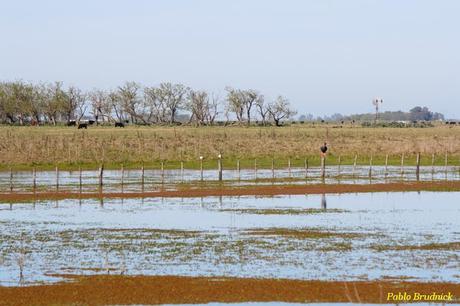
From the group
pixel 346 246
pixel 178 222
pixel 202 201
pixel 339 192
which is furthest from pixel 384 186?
pixel 346 246

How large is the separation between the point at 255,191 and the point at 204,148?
3840 cm

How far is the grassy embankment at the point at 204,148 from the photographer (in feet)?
270

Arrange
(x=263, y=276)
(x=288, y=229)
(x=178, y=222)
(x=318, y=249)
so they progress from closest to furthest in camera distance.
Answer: (x=263, y=276)
(x=318, y=249)
(x=288, y=229)
(x=178, y=222)

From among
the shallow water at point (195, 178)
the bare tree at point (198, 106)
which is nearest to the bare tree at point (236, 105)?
the bare tree at point (198, 106)

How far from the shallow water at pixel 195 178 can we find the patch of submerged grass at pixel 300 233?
67.6ft

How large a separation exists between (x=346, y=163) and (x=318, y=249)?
54019mm

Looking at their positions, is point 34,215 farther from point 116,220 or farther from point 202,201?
point 202,201

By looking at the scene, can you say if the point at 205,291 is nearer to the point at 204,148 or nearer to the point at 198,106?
the point at 204,148

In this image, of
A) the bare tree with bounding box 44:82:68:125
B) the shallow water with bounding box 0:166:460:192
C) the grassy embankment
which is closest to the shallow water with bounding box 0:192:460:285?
the shallow water with bounding box 0:166:460:192

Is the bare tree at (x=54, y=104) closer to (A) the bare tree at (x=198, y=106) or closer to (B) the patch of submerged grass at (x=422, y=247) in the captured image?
(A) the bare tree at (x=198, y=106)

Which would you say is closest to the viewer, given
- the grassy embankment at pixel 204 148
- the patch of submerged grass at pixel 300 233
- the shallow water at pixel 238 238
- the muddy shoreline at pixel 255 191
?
the shallow water at pixel 238 238

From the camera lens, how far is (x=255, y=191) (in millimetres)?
54969

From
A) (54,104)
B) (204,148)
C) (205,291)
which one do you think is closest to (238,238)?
(205,291)

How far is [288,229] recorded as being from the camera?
36906 mm
